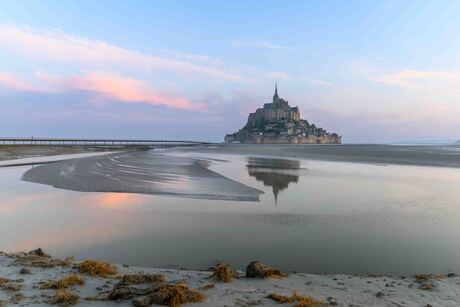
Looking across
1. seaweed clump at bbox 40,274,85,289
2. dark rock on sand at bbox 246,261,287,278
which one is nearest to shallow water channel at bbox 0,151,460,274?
dark rock on sand at bbox 246,261,287,278

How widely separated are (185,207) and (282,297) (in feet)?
33.2

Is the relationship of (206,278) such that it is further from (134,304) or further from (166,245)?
(166,245)

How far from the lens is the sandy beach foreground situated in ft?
20.8

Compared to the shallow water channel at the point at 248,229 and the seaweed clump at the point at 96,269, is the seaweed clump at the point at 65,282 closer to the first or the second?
the seaweed clump at the point at 96,269

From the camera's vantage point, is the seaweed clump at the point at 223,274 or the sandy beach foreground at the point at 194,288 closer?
the sandy beach foreground at the point at 194,288

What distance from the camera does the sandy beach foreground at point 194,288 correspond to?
6340 mm

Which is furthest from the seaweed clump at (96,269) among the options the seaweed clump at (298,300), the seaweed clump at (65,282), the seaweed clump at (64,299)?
the seaweed clump at (298,300)

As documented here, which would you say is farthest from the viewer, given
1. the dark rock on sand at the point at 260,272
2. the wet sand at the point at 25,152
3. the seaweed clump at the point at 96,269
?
the wet sand at the point at 25,152

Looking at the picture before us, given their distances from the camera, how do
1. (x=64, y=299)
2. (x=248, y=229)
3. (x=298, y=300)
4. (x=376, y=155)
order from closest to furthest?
(x=64, y=299) → (x=298, y=300) → (x=248, y=229) → (x=376, y=155)

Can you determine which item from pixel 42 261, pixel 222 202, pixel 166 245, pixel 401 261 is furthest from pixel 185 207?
pixel 401 261

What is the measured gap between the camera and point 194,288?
701cm

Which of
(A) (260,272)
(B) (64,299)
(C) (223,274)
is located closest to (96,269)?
(B) (64,299)

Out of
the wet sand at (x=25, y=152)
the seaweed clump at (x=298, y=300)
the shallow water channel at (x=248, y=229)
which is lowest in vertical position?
the shallow water channel at (x=248, y=229)

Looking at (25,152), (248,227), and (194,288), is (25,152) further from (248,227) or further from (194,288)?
(194,288)
